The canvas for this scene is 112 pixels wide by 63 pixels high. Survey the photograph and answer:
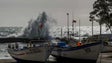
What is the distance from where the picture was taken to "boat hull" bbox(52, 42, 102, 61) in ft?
135

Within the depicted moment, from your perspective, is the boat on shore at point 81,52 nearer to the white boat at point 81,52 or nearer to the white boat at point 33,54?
the white boat at point 81,52

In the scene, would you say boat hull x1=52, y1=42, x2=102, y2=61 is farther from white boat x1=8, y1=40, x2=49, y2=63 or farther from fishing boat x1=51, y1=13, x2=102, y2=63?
white boat x1=8, y1=40, x2=49, y2=63

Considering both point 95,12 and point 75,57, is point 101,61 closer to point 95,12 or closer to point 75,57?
point 75,57

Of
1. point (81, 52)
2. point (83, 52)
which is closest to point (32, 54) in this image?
point (81, 52)

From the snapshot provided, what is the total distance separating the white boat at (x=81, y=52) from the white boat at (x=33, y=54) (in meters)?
3.25

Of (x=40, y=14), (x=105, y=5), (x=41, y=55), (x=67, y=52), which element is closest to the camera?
(x=41, y=55)

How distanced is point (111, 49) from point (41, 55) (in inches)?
910

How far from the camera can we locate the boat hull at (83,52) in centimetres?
4101

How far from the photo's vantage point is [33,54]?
4231 centimetres

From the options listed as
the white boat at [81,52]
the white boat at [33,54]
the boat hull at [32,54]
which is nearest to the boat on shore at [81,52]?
the white boat at [81,52]

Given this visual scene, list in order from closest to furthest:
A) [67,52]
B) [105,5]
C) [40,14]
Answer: [67,52]
[105,5]
[40,14]

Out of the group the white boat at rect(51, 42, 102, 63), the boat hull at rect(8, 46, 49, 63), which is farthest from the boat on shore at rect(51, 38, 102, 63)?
the boat hull at rect(8, 46, 49, 63)

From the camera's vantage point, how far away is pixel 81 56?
42719 mm

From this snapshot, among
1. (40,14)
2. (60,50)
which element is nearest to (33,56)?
(60,50)
